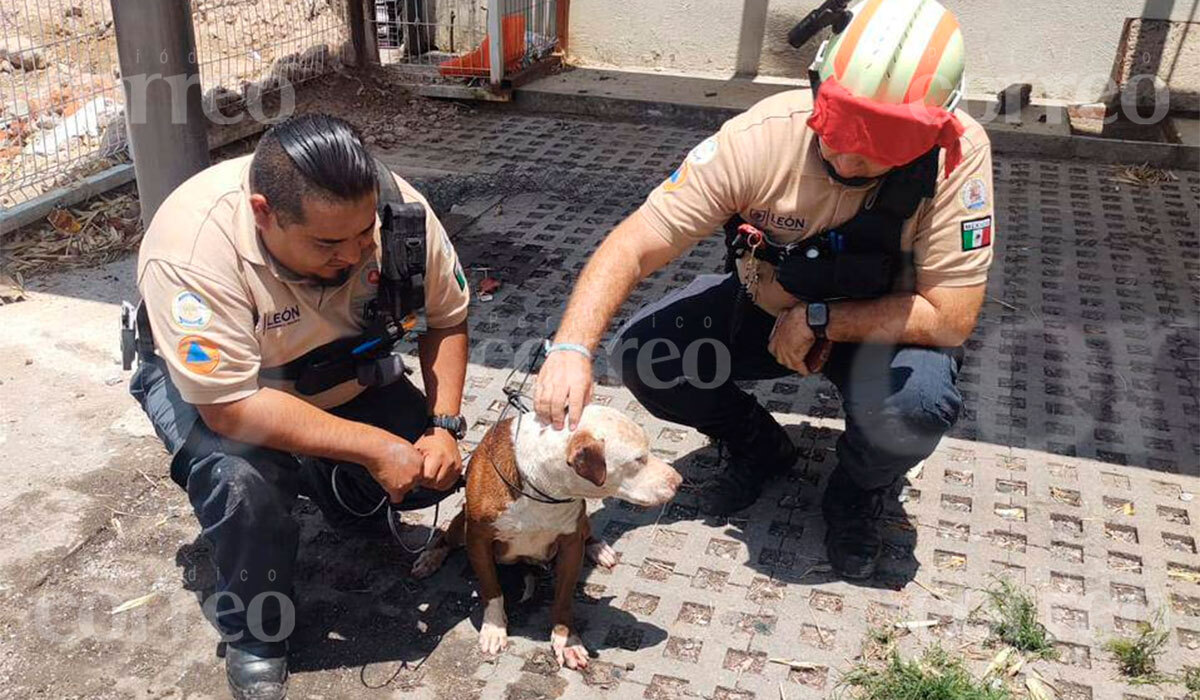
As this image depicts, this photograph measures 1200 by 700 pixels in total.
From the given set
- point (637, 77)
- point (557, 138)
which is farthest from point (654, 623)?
point (637, 77)

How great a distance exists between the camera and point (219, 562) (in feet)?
8.86

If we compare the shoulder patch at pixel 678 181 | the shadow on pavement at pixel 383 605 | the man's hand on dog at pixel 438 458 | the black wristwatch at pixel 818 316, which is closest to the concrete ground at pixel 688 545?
the shadow on pavement at pixel 383 605

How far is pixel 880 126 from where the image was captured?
254cm

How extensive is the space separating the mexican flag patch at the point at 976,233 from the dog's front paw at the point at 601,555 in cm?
137

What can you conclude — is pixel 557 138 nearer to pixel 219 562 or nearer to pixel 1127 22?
pixel 1127 22

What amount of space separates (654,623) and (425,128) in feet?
17.1

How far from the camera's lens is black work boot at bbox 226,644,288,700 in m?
2.67

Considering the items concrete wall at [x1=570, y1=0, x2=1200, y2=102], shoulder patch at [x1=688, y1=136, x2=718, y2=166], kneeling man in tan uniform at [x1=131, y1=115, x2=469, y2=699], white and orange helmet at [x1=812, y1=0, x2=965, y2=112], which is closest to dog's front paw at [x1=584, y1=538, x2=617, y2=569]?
kneeling man in tan uniform at [x1=131, y1=115, x2=469, y2=699]

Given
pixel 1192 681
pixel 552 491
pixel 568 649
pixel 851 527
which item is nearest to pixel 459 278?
pixel 552 491

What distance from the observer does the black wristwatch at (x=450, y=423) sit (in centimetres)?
287

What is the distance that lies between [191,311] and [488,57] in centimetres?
575

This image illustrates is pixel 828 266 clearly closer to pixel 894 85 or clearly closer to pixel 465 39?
pixel 894 85

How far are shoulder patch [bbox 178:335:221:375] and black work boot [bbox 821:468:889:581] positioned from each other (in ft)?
→ 6.21

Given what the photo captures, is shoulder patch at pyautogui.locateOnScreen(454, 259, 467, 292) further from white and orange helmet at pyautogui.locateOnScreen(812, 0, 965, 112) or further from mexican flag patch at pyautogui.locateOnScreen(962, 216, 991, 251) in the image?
mexican flag patch at pyautogui.locateOnScreen(962, 216, 991, 251)
